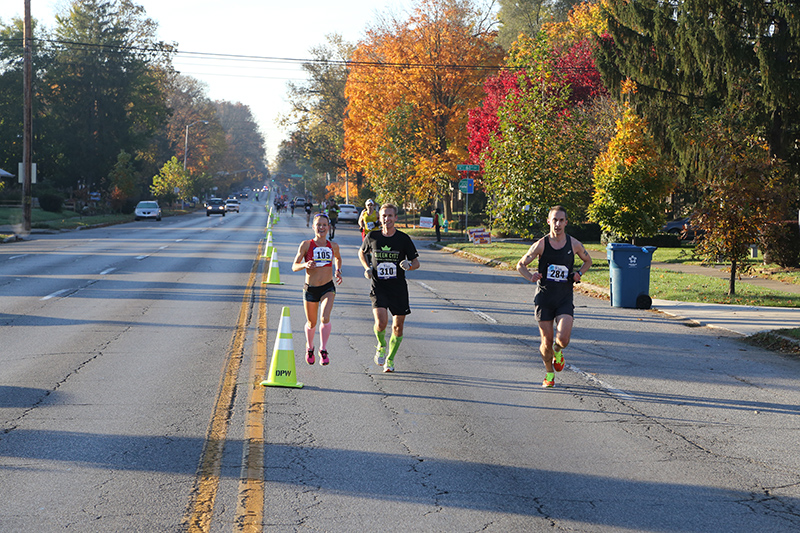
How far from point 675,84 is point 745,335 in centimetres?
1659

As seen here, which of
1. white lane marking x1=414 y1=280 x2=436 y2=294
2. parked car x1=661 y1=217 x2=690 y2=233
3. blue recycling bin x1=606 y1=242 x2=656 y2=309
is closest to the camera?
blue recycling bin x1=606 y1=242 x2=656 y2=309

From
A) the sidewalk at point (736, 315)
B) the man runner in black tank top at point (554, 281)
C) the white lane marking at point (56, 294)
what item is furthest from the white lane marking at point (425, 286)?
the man runner in black tank top at point (554, 281)

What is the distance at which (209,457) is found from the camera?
6.28 meters

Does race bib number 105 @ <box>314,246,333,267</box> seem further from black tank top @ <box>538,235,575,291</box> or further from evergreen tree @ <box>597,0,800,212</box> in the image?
evergreen tree @ <box>597,0,800,212</box>

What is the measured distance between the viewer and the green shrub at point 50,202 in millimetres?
61250

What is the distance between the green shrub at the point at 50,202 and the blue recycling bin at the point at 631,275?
54.4 m

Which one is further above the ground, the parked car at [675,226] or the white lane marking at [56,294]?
the parked car at [675,226]

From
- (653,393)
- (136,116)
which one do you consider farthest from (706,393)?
(136,116)

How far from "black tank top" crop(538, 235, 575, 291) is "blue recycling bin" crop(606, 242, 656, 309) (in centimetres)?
791

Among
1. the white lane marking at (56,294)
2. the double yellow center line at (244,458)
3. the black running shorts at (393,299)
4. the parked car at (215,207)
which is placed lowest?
the double yellow center line at (244,458)

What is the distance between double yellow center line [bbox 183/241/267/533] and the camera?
16.6 ft

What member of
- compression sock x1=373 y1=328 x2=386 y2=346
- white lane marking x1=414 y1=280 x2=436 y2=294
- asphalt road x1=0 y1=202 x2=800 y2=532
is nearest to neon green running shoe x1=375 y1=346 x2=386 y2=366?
compression sock x1=373 y1=328 x2=386 y2=346

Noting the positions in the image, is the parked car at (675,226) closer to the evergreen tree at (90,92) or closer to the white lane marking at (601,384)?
the white lane marking at (601,384)

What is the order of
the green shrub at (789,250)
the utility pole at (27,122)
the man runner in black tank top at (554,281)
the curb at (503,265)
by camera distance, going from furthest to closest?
the utility pole at (27,122), the green shrub at (789,250), the curb at (503,265), the man runner in black tank top at (554,281)
